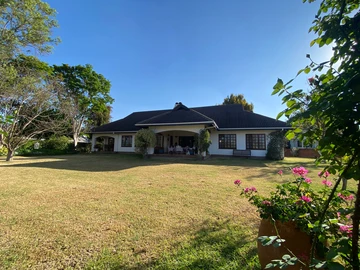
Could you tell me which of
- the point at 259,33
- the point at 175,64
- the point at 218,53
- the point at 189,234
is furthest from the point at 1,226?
the point at 175,64

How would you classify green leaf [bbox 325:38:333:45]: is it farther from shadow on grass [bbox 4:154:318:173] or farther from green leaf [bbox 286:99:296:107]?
shadow on grass [bbox 4:154:318:173]

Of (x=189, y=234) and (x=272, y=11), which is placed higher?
(x=272, y=11)

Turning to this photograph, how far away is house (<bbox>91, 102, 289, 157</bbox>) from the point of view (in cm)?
1580

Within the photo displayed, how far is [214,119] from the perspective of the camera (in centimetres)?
1995

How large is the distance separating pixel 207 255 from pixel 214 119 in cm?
1822

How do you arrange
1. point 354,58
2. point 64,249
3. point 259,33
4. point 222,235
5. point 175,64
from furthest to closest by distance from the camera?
point 175,64 < point 259,33 < point 222,235 < point 64,249 < point 354,58

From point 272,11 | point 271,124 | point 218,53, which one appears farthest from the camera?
point 271,124

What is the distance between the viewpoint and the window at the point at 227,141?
17397 millimetres

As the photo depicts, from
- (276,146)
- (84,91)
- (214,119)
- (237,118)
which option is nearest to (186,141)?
(214,119)

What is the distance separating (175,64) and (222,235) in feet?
46.6

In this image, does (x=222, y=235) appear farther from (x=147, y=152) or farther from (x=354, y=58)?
(x=147, y=152)

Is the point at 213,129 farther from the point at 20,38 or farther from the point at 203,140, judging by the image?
the point at 20,38

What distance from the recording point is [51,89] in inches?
645

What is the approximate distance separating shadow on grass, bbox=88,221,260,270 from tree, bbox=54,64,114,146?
1149 inches
